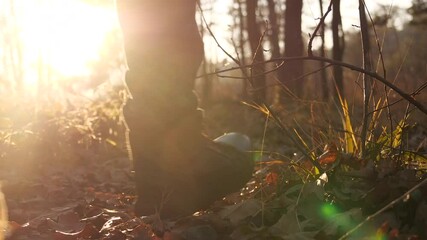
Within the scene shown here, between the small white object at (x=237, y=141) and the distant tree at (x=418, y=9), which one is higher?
the distant tree at (x=418, y=9)

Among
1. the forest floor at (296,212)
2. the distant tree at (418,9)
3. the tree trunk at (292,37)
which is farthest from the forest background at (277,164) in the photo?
the distant tree at (418,9)

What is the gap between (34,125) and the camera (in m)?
4.65

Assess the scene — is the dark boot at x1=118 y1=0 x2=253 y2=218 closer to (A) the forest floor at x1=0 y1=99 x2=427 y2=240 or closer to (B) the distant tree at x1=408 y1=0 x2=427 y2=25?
(A) the forest floor at x1=0 y1=99 x2=427 y2=240

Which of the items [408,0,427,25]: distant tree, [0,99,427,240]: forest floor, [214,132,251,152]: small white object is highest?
[408,0,427,25]: distant tree

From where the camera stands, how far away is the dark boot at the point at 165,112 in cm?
217

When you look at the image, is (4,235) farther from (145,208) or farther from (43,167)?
(43,167)

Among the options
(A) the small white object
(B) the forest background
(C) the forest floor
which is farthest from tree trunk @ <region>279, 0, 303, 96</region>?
(C) the forest floor

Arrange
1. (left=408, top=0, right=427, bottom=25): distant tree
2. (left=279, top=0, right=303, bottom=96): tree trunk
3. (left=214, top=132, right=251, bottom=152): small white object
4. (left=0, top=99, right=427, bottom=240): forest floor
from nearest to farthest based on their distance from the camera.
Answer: (left=0, top=99, right=427, bottom=240): forest floor < (left=214, top=132, right=251, bottom=152): small white object < (left=279, top=0, right=303, bottom=96): tree trunk < (left=408, top=0, right=427, bottom=25): distant tree

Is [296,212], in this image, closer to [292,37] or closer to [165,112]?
[165,112]

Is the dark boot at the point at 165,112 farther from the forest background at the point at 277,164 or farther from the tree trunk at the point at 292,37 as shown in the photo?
the tree trunk at the point at 292,37

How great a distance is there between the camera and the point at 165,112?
2195mm

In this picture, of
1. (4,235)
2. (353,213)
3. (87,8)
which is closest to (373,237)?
(353,213)

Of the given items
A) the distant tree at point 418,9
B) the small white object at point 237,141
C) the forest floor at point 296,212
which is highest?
the distant tree at point 418,9

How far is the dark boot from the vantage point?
217 cm
